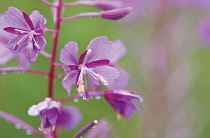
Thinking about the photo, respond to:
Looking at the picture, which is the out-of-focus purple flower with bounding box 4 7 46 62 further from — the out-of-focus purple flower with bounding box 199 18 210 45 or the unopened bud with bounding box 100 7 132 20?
the out-of-focus purple flower with bounding box 199 18 210 45

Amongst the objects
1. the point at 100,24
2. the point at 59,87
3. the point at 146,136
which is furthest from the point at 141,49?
the point at 100,24

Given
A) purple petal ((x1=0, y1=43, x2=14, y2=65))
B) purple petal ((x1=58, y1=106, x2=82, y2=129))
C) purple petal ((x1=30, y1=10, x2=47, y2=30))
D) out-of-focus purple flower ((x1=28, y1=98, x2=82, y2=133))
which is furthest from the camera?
purple petal ((x1=58, y1=106, x2=82, y2=129))

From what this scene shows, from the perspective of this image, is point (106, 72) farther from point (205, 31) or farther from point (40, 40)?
point (205, 31)

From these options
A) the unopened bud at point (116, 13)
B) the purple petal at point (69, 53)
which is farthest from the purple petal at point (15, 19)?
the unopened bud at point (116, 13)

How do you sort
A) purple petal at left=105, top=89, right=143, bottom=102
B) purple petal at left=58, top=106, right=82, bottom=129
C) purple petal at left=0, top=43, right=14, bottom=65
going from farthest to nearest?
purple petal at left=58, top=106, right=82, bottom=129
purple petal at left=0, top=43, right=14, bottom=65
purple petal at left=105, top=89, right=143, bottom=102

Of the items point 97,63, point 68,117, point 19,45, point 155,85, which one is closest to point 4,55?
point 19,45

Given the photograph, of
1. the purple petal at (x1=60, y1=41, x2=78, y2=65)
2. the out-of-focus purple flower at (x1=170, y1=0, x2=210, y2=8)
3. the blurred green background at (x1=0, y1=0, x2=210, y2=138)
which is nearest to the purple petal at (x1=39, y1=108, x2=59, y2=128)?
the purple petal at (x1=60, y1=41, x2=78, y2=65)
